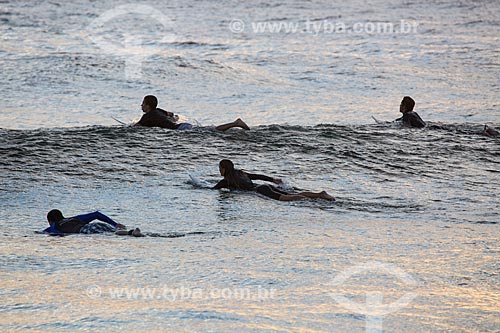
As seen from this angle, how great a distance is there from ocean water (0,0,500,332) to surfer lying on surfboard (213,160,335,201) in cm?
14

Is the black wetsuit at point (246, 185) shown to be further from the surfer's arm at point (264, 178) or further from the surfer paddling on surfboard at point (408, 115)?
the surfer paddling on surfboard at point (408, 115)

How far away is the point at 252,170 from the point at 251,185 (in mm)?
1285

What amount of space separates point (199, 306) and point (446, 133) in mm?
8744

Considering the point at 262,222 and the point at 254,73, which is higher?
the point at 254,73

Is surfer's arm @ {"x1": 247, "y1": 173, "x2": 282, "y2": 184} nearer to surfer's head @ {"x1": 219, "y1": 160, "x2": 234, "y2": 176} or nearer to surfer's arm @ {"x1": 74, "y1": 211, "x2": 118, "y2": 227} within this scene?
surfer's head @ {"x1": 219, "y1": 160, "x2": 234, "y2": 176}

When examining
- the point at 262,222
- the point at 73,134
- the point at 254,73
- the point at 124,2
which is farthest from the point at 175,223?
the point at 124,2

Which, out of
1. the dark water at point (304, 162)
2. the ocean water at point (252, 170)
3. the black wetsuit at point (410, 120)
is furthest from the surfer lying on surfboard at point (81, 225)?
the black wetsuit at point (410, 120)

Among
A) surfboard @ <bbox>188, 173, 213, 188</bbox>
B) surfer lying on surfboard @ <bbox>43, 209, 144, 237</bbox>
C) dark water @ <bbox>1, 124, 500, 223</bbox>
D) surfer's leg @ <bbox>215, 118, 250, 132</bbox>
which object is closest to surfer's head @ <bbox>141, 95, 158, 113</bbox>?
dark water @ <bbox>1, 124, 500, 223</bbox>

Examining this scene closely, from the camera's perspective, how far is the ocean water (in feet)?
20.3

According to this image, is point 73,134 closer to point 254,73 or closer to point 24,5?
point 254,73

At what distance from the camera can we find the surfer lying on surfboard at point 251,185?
991cm

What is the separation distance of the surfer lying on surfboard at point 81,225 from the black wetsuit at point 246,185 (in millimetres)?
2042

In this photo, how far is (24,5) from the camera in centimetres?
2823

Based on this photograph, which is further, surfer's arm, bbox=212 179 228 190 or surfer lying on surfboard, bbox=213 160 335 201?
surfer's arm, bbox=212 179 228 190
